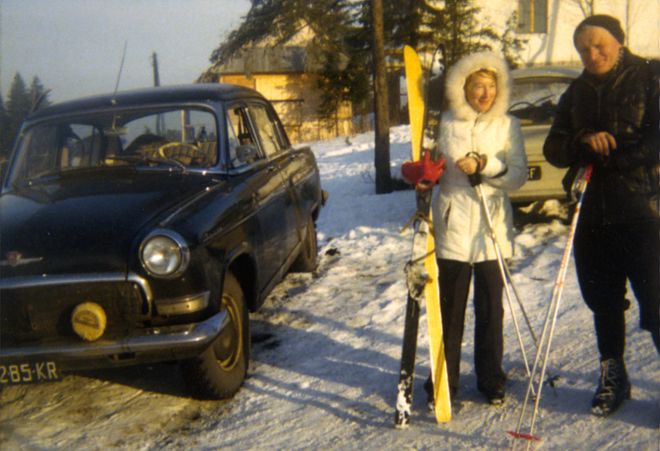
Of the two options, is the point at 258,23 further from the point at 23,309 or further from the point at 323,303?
the point at 23,309

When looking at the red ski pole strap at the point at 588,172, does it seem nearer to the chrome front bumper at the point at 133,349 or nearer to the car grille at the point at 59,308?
the chrome front bumper at the point at 133,349

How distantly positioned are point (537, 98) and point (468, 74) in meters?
4.53

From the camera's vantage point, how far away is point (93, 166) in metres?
5.05

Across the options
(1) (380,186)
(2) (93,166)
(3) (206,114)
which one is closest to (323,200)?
(3) (206,114)

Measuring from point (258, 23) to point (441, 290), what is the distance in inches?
398

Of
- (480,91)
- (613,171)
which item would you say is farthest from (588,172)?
(480,91)

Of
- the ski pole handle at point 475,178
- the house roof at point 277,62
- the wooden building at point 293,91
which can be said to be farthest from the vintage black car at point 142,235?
the wooden building at point 293,91

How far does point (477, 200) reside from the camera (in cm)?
362

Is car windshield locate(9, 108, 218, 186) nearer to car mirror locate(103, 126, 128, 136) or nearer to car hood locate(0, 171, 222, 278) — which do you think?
car mirror locate(103, 126, 128, 136)

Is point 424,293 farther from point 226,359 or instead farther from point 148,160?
point 148,160

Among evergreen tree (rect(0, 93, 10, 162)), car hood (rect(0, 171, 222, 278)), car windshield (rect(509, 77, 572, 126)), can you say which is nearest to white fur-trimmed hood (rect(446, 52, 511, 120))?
car hood (rect(0, 171, 222, 278))

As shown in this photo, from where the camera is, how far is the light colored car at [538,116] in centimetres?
696

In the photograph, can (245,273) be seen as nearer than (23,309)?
No

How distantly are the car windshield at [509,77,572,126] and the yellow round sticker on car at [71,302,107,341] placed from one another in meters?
5.21
